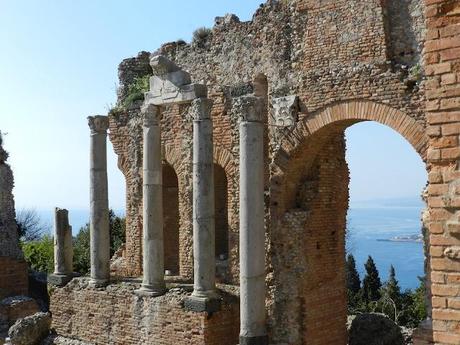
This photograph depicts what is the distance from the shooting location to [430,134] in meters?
4.33

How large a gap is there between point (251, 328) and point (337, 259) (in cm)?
254

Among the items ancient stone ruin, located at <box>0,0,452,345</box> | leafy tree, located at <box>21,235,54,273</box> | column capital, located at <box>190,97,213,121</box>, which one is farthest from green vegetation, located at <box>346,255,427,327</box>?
leafy tree, located at <box>21,235,54,273</box>

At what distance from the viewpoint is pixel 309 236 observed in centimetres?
1138

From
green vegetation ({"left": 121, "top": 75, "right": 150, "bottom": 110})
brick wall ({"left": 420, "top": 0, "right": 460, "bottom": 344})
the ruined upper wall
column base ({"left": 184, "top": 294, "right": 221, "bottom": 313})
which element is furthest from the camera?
the ruined upper wall

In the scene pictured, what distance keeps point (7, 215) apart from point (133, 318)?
783 centimetres

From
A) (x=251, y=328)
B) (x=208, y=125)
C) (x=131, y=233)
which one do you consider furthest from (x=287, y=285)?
(x=131, y=233)

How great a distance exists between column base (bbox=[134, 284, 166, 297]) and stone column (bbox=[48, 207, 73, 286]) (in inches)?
121

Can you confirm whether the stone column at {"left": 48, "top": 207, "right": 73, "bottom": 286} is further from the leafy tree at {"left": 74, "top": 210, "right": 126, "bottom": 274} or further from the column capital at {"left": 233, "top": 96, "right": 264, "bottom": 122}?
the leafy tree at {"left": 74, "top": 210, "right": 126, "bottom": 274}

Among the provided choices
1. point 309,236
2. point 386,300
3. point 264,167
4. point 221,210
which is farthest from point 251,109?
point 386,300

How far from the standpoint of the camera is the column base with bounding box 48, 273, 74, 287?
14547 millimetres

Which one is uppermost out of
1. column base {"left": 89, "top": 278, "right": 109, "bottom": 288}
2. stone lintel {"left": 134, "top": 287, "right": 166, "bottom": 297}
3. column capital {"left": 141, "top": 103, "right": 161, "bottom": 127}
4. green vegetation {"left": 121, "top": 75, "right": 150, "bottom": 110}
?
green vegetation {"left": 121, "top": 75, "right": 150, "bottom": 110}

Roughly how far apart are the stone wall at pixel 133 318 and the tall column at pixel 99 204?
0.54 m

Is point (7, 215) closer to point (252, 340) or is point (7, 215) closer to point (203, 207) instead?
point (203, 207)

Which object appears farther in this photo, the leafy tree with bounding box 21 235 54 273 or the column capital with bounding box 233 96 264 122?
the leafy tree with bounding box 21 235 54 273
